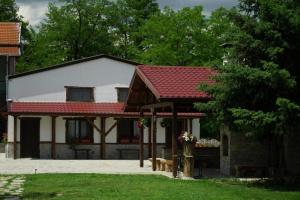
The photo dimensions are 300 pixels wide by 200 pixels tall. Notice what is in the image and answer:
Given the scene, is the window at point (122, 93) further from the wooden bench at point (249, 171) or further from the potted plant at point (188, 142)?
the wooden bench at point (249, 171)

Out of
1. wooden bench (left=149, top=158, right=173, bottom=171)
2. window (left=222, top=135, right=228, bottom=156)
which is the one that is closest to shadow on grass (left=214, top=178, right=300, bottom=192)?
window (left=222, top=135, right=228, bottom=156)

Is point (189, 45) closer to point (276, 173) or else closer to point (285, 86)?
point (276, 173)

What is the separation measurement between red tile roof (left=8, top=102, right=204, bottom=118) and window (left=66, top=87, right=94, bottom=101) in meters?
0.35

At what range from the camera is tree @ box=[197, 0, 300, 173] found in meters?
14.5

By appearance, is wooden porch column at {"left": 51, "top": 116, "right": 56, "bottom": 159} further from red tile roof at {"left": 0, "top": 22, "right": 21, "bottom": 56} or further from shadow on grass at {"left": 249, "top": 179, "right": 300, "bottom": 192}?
shadow on grass at {"left": 249, "top": 179, "right": 300, "bottom": 192}

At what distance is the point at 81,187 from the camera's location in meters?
15.2

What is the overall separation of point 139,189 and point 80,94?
1754 cm

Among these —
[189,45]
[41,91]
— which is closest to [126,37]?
[189,45]

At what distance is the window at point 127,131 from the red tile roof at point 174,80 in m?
11.1

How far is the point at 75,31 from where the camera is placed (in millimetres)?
50438

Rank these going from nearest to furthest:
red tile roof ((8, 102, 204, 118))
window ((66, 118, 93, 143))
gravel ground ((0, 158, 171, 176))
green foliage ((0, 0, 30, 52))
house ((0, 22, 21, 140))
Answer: gravel ground ((0, 158, 171, 176))
red tile roof ((8, 102, 204, 118))
window ((66, 118, 93, 143))
house ((0, 22, 21, 140))
green foliage ((0, 0, 30, 52))

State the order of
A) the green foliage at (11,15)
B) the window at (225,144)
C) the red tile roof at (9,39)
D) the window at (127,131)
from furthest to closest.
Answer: the green foliage at (11,15) < the red tile roof at (9,39) < the window at (127,131) < the window at (225,144)

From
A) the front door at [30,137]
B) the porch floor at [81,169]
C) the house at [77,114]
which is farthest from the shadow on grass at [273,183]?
the front door at [30,137]

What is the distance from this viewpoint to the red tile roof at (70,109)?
2944 cm
